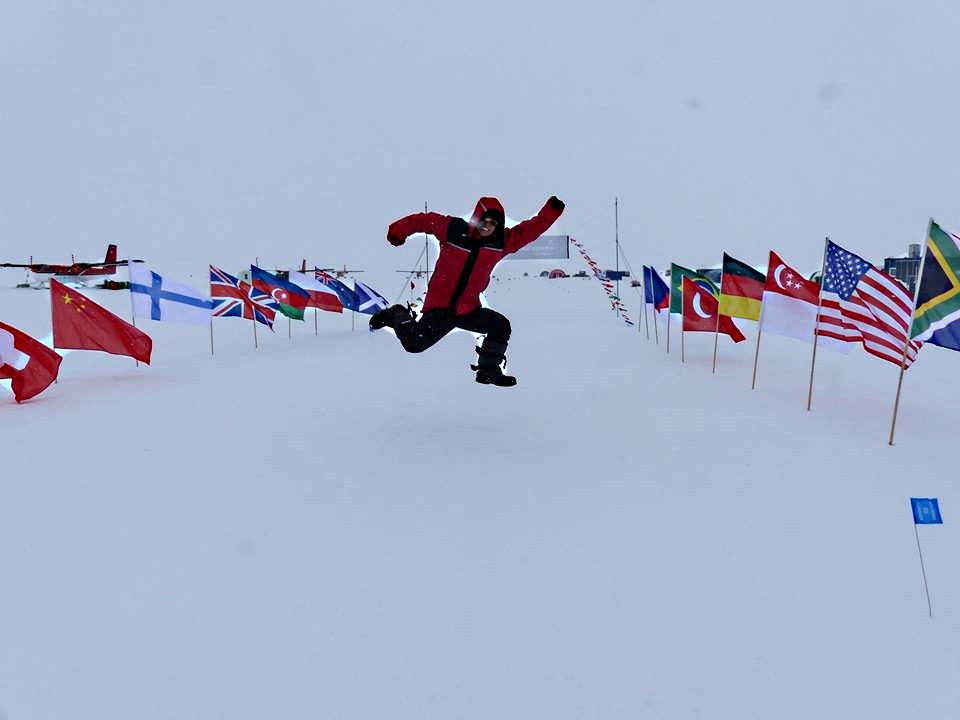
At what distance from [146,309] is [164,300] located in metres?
0.42

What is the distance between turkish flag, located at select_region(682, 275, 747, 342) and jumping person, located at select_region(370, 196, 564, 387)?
7364 millimetres

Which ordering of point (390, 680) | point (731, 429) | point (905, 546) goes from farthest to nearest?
point (731, 429)
point (905, 546)
point (390, 680)

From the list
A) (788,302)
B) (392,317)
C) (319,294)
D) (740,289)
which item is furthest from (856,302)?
(319,294)

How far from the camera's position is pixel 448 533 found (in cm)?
447

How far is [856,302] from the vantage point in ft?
26.5

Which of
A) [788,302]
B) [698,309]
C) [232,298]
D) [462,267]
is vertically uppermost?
[462,267]

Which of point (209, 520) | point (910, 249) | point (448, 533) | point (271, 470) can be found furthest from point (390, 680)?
point (910, 249)

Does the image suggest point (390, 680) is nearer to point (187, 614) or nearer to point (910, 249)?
point (187, 614)

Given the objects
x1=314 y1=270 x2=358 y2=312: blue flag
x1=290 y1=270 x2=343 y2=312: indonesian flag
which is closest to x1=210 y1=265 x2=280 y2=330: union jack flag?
x1=290 y1=270 x2=343 y2=312: indonesian flag

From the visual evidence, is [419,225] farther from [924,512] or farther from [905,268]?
[905,268]

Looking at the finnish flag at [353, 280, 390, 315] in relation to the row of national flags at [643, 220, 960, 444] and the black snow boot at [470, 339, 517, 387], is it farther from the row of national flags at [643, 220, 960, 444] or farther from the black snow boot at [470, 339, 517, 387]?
the black snow boot at [470, 339, 517, 387]

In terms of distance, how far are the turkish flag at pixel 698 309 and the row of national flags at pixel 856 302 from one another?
11.5 inches

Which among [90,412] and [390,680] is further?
[90,412]

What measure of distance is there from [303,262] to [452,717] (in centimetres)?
6469
